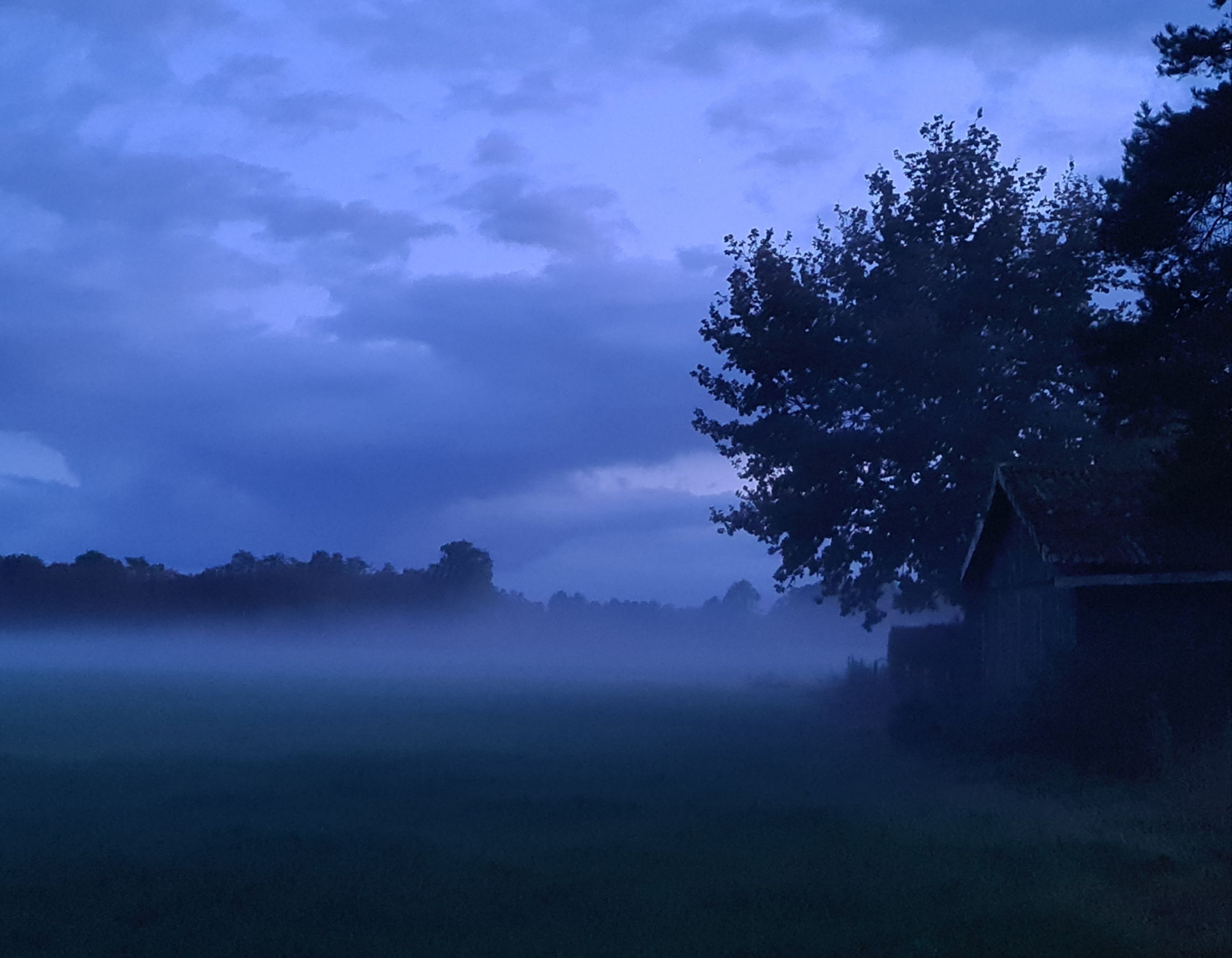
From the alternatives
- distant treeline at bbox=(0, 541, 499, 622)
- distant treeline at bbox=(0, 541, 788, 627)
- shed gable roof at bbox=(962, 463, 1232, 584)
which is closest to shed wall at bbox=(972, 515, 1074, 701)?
shed gable roof at bbox=(962, 463, 1232, 584)

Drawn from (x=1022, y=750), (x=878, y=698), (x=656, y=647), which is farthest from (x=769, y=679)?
(x=656, y=647)

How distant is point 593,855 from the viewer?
14.1m

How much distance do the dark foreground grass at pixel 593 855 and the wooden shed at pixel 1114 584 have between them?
298cm

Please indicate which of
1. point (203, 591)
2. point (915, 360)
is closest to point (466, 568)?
point (203, 591)

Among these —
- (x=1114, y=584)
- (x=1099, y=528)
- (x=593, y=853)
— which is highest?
(x=1099, y=528)

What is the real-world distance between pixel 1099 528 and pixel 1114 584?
214 cm

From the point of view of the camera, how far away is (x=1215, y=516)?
1469 cm

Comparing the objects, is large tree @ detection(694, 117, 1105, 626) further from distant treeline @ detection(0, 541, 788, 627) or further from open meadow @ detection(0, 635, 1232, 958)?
distant treeline @ detection(0, 541, 788, 627)

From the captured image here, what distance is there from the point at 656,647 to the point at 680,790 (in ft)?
557

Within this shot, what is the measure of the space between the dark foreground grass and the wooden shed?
2.98m

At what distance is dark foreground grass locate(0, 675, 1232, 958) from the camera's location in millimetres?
10391

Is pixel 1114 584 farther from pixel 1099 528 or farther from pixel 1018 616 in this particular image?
pixel 1018 616

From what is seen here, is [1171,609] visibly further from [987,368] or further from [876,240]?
[876,240]

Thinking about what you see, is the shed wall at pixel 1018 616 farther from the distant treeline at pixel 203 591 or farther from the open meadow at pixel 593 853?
the distant treeline at pixel 203 591
